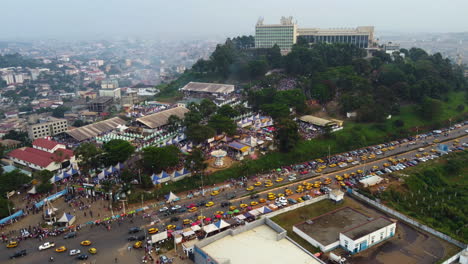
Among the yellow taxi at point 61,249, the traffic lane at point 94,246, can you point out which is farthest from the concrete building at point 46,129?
the yellow taxi at point 61,249

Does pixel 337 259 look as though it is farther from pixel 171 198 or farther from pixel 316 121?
pixel 316 121

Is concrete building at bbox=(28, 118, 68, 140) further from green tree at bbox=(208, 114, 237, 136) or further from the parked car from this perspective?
the parked car

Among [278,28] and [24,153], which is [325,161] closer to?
[24,153]

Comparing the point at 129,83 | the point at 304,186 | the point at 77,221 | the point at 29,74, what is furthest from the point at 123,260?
the point at 29,74

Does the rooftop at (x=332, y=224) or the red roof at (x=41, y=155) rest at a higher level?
the red roof at (x=41, y=155)

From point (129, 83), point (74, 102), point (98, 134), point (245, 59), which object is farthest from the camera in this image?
point (129, 83)

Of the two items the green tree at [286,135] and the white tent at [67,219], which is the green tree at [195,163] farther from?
the white tent at [67,219]

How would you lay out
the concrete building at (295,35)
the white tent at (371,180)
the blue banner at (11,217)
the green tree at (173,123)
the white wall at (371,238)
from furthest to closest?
the concrete building at (295,35)
the green tree at (173,123)
the white tent at (371,180)
the blue banner at (11,217)
the white wall at (371,238)

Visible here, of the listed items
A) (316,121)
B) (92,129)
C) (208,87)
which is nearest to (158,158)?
(92,129)

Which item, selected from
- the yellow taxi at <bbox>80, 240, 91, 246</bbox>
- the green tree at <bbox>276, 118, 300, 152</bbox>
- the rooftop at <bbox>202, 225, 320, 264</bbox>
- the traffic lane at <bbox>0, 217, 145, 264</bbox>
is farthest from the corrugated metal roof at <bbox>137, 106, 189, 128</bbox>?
the rooftop at <bbox>202, 225, 320, 264</bbox>
